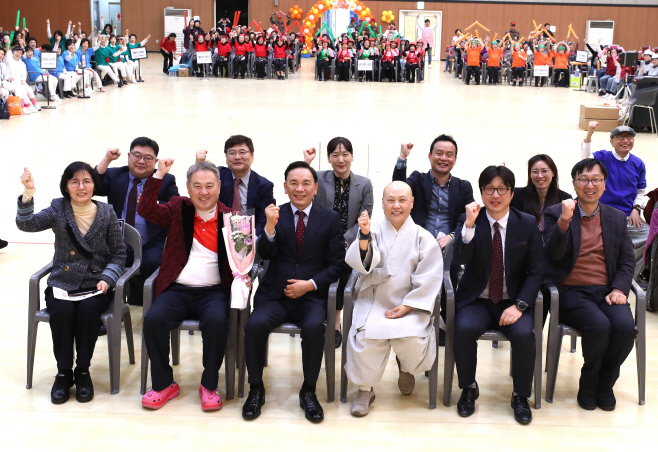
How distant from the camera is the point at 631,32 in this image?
100 feet

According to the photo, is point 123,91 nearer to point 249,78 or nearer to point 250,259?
point 249,78

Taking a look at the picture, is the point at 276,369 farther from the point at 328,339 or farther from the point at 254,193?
the point at 254,193

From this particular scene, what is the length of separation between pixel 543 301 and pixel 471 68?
18714mm

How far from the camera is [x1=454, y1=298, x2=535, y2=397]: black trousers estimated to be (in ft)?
10.6

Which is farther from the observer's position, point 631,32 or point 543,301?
point 631,32

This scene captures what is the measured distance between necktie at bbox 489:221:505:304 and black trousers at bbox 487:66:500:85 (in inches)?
746

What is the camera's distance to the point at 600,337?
3.27m

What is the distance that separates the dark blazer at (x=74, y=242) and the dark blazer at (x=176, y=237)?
21cm

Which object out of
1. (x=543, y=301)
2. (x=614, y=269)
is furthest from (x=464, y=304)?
(x=614, y=269)

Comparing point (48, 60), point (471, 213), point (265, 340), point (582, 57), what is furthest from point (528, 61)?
point (265, 340)

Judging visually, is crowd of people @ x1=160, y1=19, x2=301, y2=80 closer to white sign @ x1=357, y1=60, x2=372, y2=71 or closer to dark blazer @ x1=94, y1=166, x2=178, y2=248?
white sign @ x1=357, y1=60, x2=372, y2=71

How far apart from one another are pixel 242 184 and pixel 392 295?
1.35 metres

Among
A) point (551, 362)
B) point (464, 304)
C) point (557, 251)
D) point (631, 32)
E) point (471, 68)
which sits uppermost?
point (631, 32)

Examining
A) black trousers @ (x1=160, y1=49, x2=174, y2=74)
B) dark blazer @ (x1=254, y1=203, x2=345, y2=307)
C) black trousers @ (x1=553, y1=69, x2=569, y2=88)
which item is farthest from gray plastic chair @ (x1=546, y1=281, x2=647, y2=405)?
black trousers @ (x1=160, y1=49, x2=174, y2=74)
